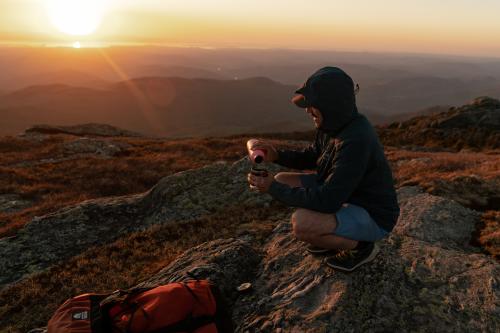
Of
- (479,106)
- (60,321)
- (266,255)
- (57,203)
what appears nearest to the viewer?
(60,321)

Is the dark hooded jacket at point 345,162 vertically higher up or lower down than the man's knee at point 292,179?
higher up

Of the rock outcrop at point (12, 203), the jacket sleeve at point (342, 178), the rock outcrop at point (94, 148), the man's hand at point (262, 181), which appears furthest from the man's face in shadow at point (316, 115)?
the rock outcrop at point (94, 148)

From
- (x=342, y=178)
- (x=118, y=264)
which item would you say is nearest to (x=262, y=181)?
(x=342, y=178)

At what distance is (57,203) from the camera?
19.7 meters

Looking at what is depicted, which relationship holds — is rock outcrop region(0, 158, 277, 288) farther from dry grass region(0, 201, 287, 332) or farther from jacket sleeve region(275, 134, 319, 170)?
jacket sleeve region(275, 134, 319, 170)

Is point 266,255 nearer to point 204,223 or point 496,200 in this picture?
point 204,223

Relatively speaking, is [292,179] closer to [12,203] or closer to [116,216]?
[116,216]

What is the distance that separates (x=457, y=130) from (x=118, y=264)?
158ft

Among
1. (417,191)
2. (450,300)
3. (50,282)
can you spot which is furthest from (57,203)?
(450,300)

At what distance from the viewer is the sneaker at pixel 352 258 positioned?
6.30 meters

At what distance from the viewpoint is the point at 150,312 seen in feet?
17.9

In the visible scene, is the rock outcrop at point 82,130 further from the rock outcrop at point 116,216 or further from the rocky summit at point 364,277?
the rocky summit at point 364,277

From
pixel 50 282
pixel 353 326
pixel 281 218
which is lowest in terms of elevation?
pixel 50 282

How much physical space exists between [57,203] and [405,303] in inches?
753
